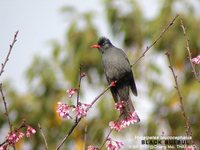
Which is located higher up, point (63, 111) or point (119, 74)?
point (119, 74)

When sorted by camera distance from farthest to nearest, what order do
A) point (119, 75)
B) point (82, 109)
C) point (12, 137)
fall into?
point (119, 75) → point (82, 109) → point (12, 137)

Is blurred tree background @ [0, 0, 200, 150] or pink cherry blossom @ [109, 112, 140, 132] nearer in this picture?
pink cherry blossom @ [109, 112, 140, 132]

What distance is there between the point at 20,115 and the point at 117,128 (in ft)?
31.7

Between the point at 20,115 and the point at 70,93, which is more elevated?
the point at 20,115

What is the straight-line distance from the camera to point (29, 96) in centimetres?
1530

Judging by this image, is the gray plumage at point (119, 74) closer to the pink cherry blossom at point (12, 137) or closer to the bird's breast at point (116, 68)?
the bird's breast at point (116, 68)

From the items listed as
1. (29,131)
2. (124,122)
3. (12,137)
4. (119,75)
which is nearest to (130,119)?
(124,122)

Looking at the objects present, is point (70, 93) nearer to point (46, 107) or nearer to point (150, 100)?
point (150, 100)

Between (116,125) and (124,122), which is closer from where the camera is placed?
(116,125)

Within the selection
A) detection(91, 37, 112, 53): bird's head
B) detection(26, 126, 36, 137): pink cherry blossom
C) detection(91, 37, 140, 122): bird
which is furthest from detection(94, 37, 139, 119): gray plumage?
detection(26, 126, 36, 137): pink cherry blossom

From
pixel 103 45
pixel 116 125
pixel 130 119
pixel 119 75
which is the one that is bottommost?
pixel 116 125

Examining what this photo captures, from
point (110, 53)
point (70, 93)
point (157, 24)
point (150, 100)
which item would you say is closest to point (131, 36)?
point (157, 24)

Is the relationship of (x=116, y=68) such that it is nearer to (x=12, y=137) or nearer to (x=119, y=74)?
(x=119, y=74)

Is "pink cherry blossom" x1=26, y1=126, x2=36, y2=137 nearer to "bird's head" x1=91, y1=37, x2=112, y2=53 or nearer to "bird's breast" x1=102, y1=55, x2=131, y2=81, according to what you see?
"bird's breast" x1=102, y1=55, x2=131, y2=81
